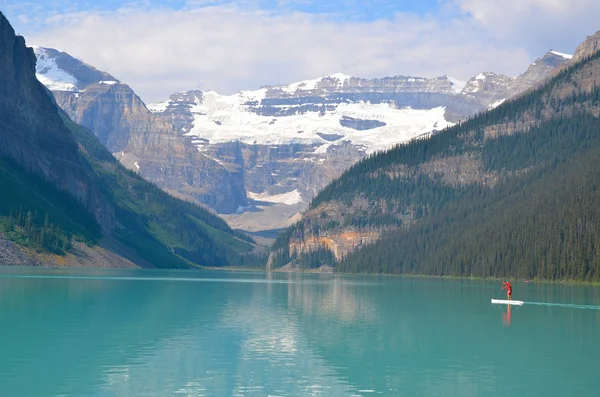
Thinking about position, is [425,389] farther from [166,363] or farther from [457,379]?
[166,363]

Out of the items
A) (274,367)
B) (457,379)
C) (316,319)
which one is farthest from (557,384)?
(316,319)

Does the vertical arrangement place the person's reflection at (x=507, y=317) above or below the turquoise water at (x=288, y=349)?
above

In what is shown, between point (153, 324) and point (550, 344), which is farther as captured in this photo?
point (153, 324)

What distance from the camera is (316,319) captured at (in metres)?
101

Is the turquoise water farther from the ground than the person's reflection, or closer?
closer

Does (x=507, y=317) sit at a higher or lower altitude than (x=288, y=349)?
higher

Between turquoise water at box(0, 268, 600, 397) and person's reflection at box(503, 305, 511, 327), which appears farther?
person's reflection at box(503, 305, 511, 327)

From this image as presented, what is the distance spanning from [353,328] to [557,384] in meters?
34.5

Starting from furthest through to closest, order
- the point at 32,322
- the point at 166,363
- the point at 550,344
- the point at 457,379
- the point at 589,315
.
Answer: the point at 589,315, the point at 32,322, the point at 550,344, the point at 166,363, the point at 457,379

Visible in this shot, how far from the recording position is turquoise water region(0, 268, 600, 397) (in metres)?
56.8

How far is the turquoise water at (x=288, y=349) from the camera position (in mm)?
56844

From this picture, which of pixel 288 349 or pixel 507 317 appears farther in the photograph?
pixel 507 317

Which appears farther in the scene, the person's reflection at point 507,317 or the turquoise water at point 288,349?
the person's reflection at point 507,317

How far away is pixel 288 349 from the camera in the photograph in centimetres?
7331
